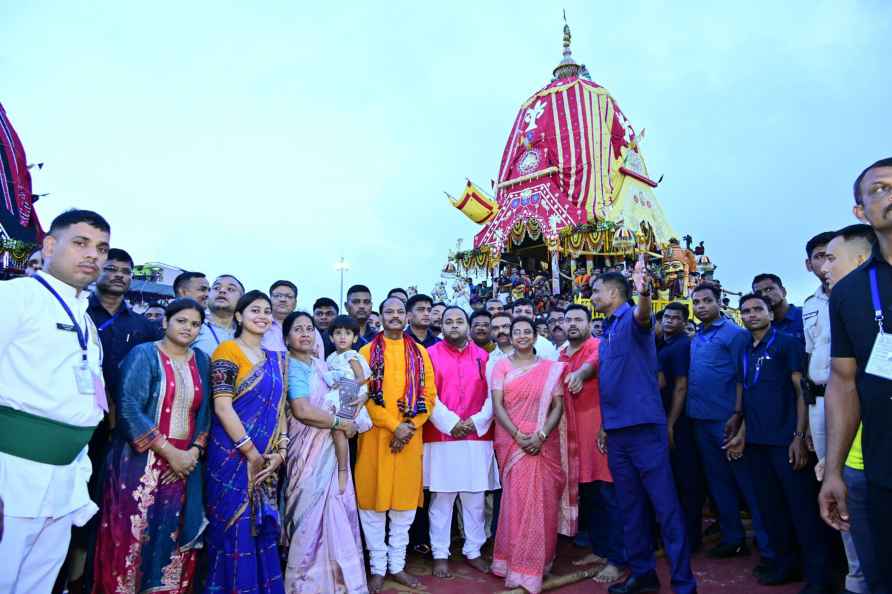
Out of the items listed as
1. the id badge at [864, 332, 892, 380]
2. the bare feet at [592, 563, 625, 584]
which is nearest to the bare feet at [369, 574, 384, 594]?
the bare feet at [592, 563, 625, 584]

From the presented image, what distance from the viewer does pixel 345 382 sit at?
12.0 feet

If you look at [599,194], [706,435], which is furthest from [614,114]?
[706,435]

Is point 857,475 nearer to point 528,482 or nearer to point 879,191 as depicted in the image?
point 879,191

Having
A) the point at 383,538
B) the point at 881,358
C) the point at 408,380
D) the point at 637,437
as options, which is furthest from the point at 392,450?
the point at 881,358

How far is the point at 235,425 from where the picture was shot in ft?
10.1

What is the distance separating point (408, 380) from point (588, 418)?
1.55 meters

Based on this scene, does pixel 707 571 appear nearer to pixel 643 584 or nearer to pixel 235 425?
pixel 643 584

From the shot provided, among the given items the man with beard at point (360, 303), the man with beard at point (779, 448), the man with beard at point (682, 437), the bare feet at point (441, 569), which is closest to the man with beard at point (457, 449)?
the bare feet at point (441, 569)

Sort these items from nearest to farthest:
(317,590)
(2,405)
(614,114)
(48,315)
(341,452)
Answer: (2,405)
(48,315)
(317,590)
(341,452)
(614,114)

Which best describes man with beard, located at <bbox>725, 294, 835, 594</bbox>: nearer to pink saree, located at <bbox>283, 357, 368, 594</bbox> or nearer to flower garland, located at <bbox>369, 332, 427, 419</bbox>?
flower garland, located at <bbox>369, 332, 427, 419</bbox>

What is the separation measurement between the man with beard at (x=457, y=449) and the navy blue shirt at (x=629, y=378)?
1.03 metres

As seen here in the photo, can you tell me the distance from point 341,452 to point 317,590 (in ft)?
2.76

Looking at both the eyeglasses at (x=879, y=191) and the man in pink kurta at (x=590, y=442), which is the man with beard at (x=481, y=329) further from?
the eyeglasses at (x=879, y=191)

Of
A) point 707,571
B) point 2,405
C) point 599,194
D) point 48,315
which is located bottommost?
point 707,571
